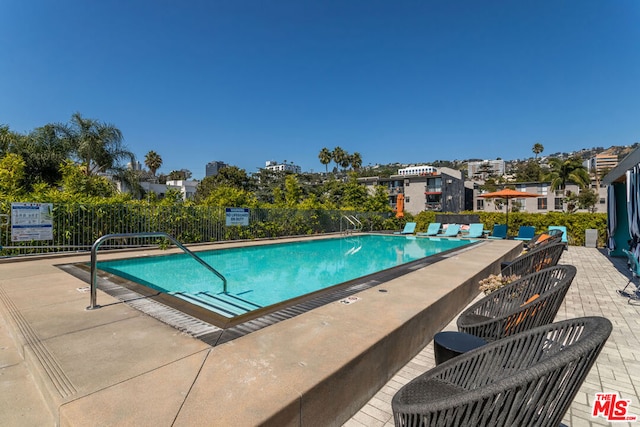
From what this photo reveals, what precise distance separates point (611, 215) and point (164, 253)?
13974 mm

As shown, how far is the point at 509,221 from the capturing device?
1664 centimetres

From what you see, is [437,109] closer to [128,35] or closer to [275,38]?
[275,38]

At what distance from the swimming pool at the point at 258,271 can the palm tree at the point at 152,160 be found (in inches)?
1729

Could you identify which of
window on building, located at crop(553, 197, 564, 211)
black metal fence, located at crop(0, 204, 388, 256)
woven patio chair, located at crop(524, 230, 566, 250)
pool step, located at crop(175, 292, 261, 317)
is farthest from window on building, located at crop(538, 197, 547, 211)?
pool step, located at crop(175, 292, 261, 317)

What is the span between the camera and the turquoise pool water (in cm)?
571

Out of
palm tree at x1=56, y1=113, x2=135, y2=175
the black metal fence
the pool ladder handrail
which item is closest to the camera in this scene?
the black metal fence

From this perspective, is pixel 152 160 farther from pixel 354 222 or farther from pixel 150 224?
pixel 150 224

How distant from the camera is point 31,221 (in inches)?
305

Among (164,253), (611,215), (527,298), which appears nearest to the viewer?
(527,298)

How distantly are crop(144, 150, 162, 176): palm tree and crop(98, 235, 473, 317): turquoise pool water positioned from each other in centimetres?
4392

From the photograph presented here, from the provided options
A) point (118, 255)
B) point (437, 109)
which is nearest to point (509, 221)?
point (437, 109)

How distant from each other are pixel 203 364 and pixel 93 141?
2171 cm

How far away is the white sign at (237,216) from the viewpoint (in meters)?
12.1

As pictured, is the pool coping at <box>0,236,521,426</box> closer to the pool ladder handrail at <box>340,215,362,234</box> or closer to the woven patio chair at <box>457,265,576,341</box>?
the woven patio chair at <box>457,265,576,341</box>
